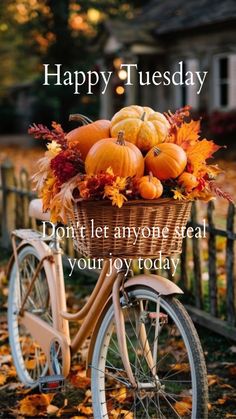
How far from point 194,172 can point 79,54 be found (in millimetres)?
28794

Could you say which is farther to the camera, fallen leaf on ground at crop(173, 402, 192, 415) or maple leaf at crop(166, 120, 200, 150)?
fallen leaf on ground at crop(173, 402, 192, 415)

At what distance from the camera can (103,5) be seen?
31.1 metres

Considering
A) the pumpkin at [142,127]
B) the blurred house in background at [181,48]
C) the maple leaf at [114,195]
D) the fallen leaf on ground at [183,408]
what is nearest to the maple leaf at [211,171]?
the pumpkin at [142,127]

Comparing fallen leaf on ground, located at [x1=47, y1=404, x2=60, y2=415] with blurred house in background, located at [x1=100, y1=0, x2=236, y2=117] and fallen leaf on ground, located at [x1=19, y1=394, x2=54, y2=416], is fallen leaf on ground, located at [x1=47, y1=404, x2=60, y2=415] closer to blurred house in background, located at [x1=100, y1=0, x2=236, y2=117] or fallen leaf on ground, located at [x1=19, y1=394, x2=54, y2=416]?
fallen leaf on ground, located at [x1=19, y1=394, x2=54, y2=416]

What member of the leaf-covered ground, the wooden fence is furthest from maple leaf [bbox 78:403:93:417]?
the wooden fence

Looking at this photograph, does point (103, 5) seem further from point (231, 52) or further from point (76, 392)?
point (76, 392)

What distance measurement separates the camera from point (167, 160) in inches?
115

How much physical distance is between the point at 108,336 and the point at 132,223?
2.14 ft

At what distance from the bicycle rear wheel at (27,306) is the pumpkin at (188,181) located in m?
1.43

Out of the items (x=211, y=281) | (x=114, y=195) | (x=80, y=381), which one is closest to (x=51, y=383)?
A: (x=80, y=381)

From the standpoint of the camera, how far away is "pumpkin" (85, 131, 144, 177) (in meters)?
2.90

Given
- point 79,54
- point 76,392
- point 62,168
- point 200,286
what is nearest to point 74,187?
point 62,168

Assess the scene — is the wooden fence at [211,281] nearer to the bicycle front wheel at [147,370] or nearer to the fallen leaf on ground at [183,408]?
the bicycle front wheel at [147,370]

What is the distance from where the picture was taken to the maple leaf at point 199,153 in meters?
2.97
